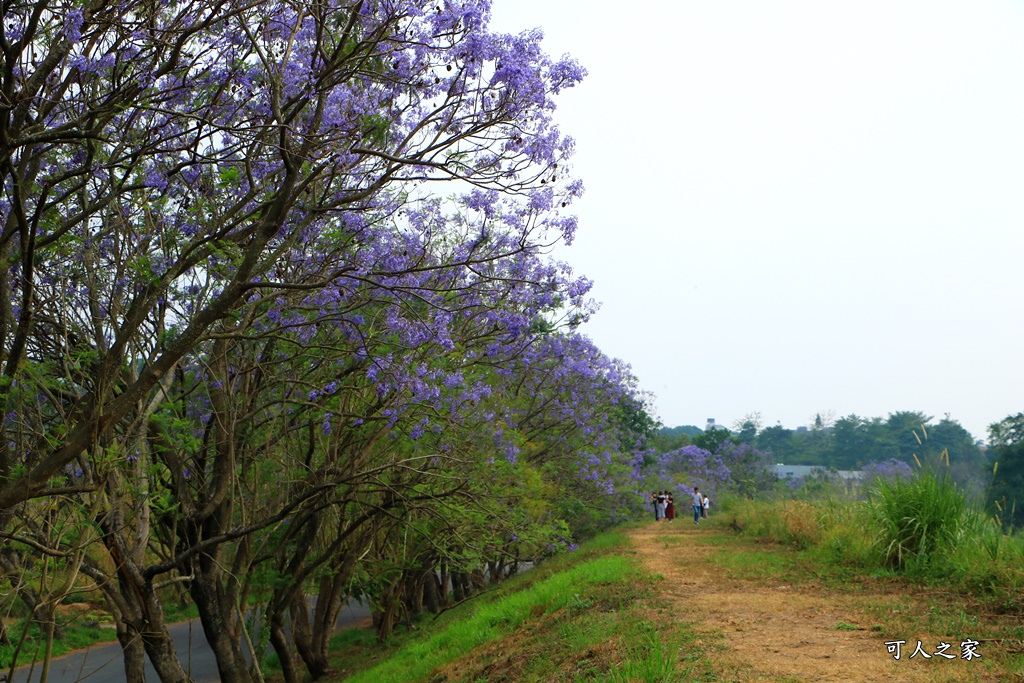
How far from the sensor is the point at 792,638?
6.27 meters

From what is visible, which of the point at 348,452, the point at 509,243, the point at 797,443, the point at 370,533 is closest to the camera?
the point at 509,243

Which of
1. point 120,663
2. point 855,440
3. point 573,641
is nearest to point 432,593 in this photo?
point 120,663

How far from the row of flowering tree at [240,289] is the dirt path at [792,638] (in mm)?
2812

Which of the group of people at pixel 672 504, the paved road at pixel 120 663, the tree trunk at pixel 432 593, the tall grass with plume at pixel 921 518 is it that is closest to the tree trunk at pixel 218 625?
the paved road at pixel 120 663

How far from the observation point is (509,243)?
930 centimetres

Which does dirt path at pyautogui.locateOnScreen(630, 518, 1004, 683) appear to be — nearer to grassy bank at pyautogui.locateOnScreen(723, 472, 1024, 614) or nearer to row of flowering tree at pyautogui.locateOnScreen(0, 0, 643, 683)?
grassy bank at pyautogui.locateOnScreen(723, 472, 1024, 614)

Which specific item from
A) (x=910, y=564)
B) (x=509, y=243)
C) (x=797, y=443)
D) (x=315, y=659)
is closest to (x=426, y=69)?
(x=509, y=243)

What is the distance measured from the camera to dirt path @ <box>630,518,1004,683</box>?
5.00 metres

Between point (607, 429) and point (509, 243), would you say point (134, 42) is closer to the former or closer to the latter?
point (509, 243)

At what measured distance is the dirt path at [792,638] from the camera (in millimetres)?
5004

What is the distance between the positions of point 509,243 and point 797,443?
81.7m

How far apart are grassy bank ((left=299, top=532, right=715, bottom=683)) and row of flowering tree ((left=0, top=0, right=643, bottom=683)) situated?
1145mm

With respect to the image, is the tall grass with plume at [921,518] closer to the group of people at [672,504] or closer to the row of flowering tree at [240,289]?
the row of flowering tree at [240,289]

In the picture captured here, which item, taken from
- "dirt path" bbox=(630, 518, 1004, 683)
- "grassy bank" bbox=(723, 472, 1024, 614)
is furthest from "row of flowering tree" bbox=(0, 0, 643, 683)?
"grassy bank" bbox=(723, 472, 1024, 614)
